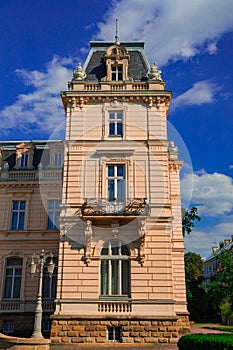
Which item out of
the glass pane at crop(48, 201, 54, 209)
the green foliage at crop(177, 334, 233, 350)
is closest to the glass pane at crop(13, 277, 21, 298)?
the glass pane at crop(48, 201, 54, 209)

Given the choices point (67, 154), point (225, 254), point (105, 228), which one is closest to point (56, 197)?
point (67, 154)

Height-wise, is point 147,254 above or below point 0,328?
above

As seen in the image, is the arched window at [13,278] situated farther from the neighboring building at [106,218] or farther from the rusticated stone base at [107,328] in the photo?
the rusticated stone base at [107,328]

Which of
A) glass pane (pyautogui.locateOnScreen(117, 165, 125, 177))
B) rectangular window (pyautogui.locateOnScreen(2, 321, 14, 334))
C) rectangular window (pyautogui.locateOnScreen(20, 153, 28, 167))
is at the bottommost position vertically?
rectangular window (pyautogui.locateOnScreen(2, 321, 14, 334))

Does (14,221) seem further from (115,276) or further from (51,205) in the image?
(115,276)

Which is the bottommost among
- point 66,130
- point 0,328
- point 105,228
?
point 0,328

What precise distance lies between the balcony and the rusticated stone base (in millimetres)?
5540

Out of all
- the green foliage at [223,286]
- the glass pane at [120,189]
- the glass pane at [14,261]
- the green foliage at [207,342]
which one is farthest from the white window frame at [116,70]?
the green foliage at [223,286]

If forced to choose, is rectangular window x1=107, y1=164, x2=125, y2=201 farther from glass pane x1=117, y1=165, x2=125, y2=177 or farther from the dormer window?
the dormer window

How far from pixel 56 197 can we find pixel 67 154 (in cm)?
676

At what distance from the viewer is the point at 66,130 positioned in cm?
2331

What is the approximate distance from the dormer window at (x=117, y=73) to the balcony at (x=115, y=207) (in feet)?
28.7

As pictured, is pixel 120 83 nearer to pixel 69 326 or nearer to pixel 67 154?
pixel 67 154

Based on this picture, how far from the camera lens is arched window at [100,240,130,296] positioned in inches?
792
